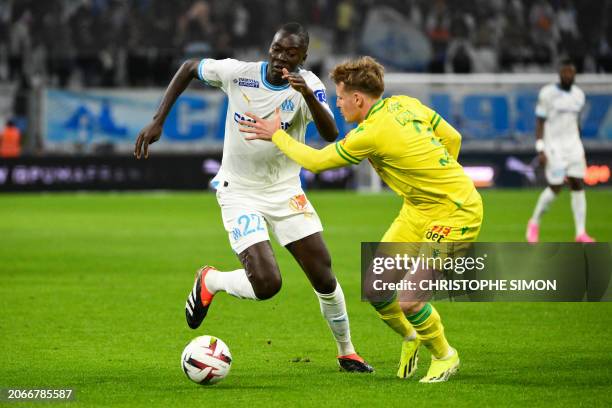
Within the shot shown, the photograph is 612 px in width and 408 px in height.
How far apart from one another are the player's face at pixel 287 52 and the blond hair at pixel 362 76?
56 cm

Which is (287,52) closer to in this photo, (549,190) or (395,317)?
(395,317)

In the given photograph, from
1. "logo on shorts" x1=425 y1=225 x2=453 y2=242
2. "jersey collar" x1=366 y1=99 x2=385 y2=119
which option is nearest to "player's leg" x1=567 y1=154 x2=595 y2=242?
"logo on shorts" x1=425 y1=225 x2=453 y2=242

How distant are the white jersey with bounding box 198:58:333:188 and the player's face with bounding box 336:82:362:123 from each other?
0.68 m

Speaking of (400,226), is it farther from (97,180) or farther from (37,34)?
(37,34)

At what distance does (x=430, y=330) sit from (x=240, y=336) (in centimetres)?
232

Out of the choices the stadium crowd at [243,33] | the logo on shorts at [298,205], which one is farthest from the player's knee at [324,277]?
the stadium crowd at [243,33]

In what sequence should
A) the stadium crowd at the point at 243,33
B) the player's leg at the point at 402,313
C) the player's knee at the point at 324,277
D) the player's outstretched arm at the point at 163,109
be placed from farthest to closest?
the stadium crowd at the point at 243,33 → the player's knee at the point at 324,277 → the player's outstretched arm at the point at 163,109 → the player's leg at the point at 402,313

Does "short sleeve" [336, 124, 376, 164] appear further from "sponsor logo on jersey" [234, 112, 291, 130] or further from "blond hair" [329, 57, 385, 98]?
"sponsor logo on jersey" [234, 112, 291, 130]

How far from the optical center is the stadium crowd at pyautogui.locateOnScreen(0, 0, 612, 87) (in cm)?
2828

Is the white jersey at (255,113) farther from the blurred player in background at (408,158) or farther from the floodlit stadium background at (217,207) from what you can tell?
the floodlit stadium background at (217,207)

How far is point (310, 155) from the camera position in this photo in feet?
22.0

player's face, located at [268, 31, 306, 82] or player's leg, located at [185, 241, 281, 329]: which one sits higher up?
player's face, located at [268, 31, 306, 82]

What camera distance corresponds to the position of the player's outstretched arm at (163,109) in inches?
284

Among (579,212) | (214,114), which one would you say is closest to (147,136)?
(579,212)
